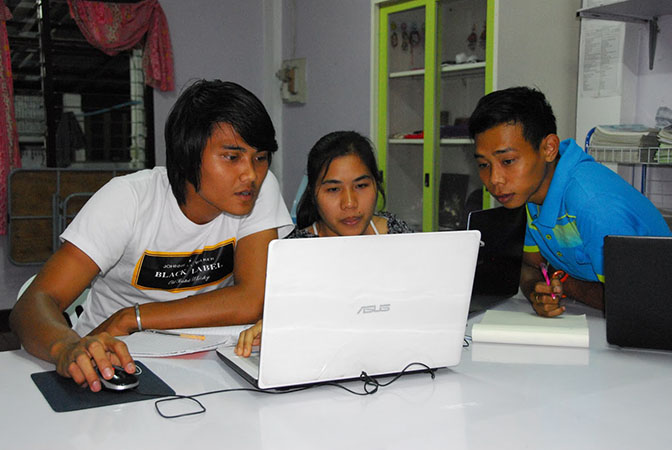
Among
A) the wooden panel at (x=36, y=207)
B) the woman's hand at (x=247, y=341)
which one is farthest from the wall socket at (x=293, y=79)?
the woman's hand at (x=247, y=341)

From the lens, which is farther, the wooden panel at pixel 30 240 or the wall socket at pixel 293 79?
the wall socket at pixel 293 79

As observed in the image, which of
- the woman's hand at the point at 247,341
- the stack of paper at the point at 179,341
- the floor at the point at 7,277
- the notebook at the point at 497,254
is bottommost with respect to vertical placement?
the floor at the point at 7,277

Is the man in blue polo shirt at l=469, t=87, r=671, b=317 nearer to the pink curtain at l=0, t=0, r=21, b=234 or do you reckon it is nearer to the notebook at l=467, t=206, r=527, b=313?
the notebook at l=467, t=206, r=527, b=313

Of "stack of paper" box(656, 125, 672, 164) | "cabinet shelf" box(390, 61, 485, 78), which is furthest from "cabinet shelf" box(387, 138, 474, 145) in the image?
"stack of paper" box(656, 125, 672, 164)

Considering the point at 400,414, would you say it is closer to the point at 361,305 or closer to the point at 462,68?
the point at 361,305

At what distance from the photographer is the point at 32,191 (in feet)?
12.5

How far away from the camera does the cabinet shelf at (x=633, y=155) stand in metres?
2.05

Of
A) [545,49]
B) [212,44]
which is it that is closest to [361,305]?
[545,49]

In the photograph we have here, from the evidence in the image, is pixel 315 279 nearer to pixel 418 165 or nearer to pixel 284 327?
pixel 284 327

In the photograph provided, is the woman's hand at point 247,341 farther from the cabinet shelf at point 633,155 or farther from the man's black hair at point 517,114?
the cabinet shelf at point 633,155

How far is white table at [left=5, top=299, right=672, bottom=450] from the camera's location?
866 millimetres

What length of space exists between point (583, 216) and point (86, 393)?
48.2 inches

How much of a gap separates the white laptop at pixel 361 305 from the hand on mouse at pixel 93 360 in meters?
0.20

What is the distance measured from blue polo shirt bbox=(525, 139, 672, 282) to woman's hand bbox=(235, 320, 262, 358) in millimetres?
898
